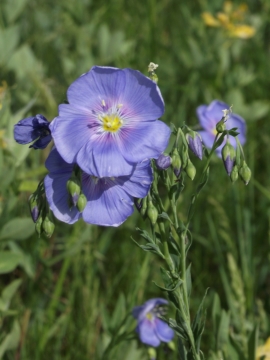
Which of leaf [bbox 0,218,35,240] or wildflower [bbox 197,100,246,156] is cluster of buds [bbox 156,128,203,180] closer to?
leaf [bbox 0,218,35,240]

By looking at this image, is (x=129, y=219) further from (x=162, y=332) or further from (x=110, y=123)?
(x=110, y=123)

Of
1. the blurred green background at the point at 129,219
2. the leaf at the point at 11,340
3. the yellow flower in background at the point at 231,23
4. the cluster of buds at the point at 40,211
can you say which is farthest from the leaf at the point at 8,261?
the yellow flower in background at the point at 231,23

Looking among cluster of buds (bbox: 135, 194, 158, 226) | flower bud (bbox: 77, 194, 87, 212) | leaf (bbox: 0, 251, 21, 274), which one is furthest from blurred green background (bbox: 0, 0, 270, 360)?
flower bud (bbox: 77, 194, 87, 212)

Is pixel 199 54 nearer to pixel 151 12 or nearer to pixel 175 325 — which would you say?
pixel 151 12

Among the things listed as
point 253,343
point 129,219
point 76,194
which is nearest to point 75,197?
point 76,194

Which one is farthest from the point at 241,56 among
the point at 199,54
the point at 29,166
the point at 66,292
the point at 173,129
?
the point at 173,129
